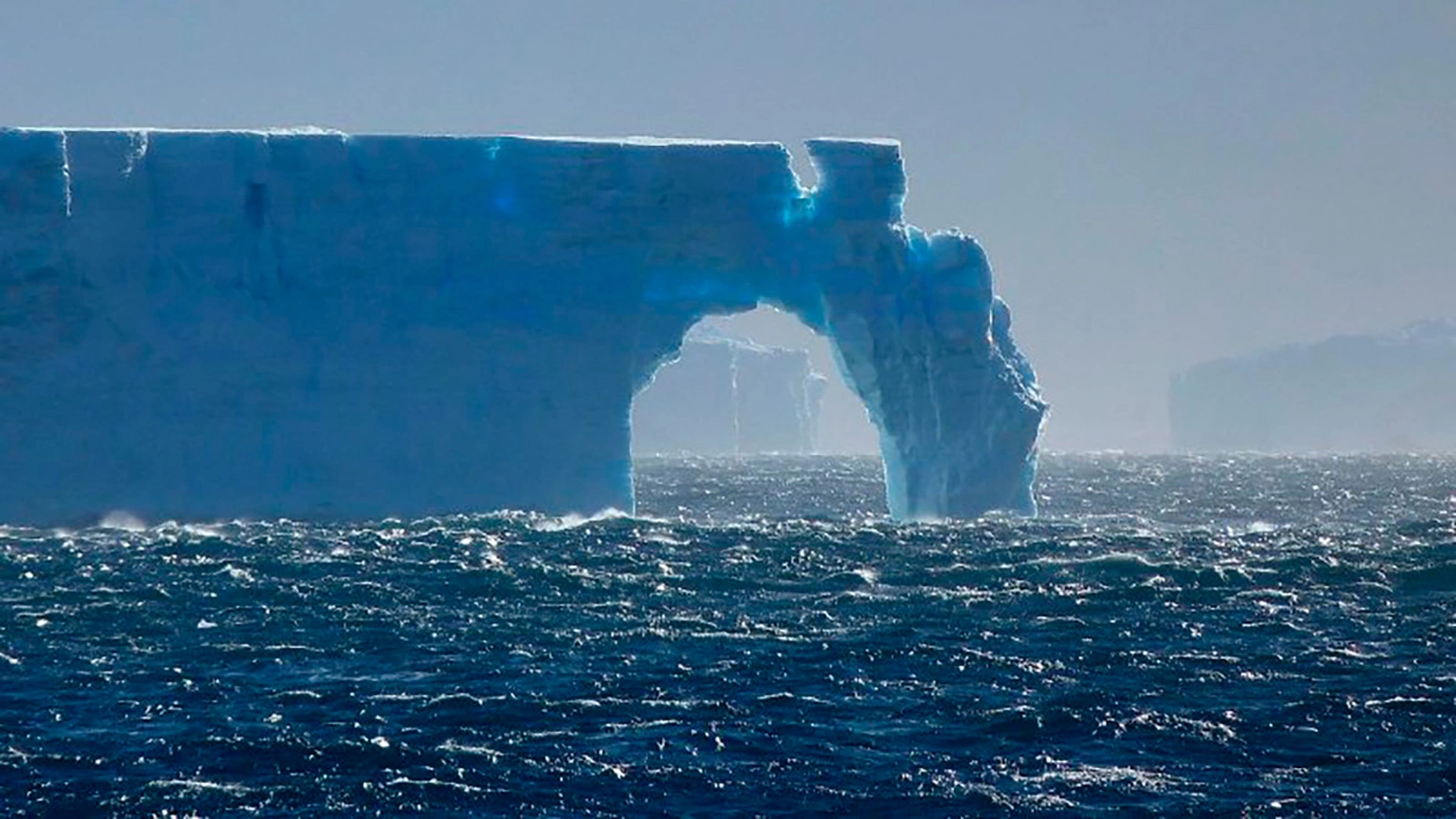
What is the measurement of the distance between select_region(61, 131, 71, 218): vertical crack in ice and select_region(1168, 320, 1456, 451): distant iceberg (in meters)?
66.5

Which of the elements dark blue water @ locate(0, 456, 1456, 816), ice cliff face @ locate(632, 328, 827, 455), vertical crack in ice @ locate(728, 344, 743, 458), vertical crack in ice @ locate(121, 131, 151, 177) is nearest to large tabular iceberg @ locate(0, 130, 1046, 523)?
vertical crack in ice @ locate(121, 131, 151, 177)

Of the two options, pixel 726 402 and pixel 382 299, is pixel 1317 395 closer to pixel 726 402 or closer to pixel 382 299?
pixel 726 402

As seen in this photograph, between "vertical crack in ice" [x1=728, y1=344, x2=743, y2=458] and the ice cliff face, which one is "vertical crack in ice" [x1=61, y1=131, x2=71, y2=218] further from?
"vertical crack in ice" [x1=728, y1=344, x2=743, y2=458]

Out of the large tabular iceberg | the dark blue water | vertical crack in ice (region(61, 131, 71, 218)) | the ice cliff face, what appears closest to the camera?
the dark blue water

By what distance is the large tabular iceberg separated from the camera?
79.2ft

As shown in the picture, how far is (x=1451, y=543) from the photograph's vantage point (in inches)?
945

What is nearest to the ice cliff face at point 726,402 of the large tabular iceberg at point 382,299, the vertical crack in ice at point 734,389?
the vertical crack in ice at point 734,389

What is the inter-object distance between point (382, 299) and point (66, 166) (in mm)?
4313

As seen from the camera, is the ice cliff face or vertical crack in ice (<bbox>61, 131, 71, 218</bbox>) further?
the ice cliff face

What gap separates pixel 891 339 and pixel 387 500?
7409 millimetres

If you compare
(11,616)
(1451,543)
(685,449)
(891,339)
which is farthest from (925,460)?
(685,449)

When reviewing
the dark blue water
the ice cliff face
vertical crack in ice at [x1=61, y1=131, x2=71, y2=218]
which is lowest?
the dark blue water

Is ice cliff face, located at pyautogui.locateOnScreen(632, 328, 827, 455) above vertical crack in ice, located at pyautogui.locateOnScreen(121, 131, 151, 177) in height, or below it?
below

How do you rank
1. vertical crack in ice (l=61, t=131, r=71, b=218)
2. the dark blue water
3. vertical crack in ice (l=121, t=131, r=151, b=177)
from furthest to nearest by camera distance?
vertical crack in ice (l=121, t=131, r=151, b=177), vertical crack in ice (l=61, t=131, r=71, b=218), the dark blue water
